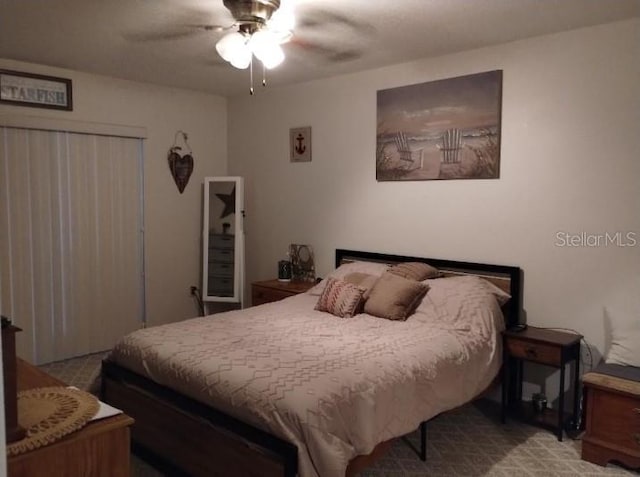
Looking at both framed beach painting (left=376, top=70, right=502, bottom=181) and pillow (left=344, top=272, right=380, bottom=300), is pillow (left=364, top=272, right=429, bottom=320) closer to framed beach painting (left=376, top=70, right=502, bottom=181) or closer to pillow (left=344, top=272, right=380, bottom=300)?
pillow (left=344, top=272, right=380, bottom=300)

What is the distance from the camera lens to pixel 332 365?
2.52 metres

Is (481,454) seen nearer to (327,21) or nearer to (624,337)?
(624,337)

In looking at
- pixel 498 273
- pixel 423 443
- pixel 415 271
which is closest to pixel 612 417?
pixel 423 443

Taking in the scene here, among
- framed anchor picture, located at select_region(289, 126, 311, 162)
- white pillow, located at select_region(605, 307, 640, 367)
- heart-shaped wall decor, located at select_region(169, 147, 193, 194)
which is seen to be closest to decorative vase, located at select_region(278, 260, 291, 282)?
framed anchor picture, located at select_region(289, 126, 311, 162)

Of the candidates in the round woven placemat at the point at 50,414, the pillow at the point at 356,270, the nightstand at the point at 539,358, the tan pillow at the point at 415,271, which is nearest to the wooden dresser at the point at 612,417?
the nightstand at the point at 539,358

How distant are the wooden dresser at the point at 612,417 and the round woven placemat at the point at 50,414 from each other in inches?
99.8

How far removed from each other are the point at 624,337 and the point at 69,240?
164 inches

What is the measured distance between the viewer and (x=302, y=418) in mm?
2105

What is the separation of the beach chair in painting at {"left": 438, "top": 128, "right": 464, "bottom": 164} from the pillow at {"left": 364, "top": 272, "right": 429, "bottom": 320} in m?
0.96

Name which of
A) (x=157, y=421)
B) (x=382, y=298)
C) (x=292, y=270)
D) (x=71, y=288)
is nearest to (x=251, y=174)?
(x=292, y=270)

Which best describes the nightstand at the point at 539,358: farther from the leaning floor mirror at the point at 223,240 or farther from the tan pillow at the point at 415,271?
the leaning floor mirror at the point at 223,240

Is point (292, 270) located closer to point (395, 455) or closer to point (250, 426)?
point (395, 455)

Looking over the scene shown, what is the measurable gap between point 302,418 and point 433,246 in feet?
7.29

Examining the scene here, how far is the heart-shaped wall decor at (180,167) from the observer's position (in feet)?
16.9
